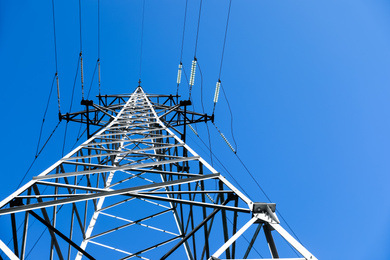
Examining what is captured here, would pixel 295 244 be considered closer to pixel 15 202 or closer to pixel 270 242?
pixel 270 242

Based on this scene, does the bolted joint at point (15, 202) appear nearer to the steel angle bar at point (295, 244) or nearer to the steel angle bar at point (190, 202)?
the steel angle bar at point (190, 202)

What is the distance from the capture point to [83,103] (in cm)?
1152

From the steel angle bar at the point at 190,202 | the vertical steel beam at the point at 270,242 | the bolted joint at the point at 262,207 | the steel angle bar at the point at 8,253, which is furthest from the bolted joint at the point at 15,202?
the vertical steel beam at the point at 270,242

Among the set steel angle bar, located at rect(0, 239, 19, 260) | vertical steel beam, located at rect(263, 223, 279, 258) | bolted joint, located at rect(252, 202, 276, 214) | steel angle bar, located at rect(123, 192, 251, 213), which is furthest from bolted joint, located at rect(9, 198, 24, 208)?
vertical steel beam, located at rect(263, 223, 279, 258)

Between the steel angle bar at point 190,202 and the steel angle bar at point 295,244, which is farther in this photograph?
the steel angle bar at point 190,202

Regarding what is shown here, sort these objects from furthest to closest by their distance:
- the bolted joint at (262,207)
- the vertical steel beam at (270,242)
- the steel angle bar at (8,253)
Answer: the bolted joint at (262,207), the vertical steel beam at (270,242), the steel angle bar at (8,253)

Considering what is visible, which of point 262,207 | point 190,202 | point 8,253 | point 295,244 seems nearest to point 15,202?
point 8,253

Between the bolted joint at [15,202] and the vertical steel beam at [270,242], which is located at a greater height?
the bolted joint at [15,202]

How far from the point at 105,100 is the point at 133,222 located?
24.7 feet

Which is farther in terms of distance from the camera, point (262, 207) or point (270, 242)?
point (262, 207)

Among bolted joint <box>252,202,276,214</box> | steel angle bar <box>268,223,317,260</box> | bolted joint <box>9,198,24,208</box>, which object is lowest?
steel angle bar <box>268,223,317,260</box>

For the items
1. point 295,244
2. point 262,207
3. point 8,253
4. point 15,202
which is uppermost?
point 262,207

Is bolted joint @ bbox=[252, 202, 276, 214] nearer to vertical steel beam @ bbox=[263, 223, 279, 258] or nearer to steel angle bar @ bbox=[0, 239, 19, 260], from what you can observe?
vertical steel beam @ bbox=[263, 223, 279, 258]

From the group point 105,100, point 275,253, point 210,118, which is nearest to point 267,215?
point 275,253
